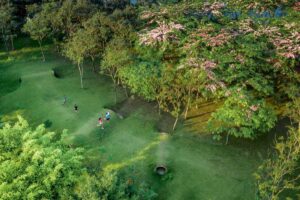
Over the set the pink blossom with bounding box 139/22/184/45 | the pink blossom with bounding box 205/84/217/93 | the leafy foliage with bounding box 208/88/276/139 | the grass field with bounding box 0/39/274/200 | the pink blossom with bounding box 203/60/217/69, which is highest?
the pink blossom with bounding box 139/22/184/45

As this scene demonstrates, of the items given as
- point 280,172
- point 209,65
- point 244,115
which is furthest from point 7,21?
point 280,172

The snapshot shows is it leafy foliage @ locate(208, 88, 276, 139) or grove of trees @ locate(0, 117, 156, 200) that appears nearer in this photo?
grove of trees @ locate(0, 117, 156, 200)

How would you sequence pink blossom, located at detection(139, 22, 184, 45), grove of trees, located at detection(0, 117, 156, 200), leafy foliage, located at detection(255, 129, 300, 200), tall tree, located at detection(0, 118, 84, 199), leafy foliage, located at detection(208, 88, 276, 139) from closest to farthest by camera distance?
grove of trees, located at detection(0, 117, 156, 200), tall tree, located at detection(0, 118, 84, 199), leafy foliage, located at detection(255, 129, 300, 200), leafy foliage, located at detection(208, 88, 276, 139), pink blossom, located at detection(139, 22, 184, 45)

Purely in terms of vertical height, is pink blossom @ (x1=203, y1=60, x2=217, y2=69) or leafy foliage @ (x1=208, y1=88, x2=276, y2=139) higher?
pink blossom @ (x1=203, y1=60, x2=217, y2=69)

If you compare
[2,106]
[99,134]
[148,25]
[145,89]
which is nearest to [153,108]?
[145,89]

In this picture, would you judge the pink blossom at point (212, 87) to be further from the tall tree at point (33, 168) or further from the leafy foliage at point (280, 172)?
the tall tree at point (33, 168)

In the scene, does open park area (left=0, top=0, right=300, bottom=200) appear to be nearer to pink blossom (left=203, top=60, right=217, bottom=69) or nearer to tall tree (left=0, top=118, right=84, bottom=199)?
tall tree (left=0, top=118, right=84, bottom=199)

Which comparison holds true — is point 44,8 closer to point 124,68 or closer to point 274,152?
point 124,68

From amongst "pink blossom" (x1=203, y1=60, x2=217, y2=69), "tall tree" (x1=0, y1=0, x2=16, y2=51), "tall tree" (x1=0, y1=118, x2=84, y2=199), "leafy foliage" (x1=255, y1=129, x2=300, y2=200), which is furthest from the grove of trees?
"tall tree" (x1=0, y1=0, x2=16, y2=51)

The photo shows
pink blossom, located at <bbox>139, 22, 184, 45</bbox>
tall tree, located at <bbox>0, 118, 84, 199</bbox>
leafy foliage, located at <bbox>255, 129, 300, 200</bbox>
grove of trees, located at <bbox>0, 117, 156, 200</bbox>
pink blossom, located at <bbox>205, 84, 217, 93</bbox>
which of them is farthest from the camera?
pink blossom, located at <bbox>139, 22, 184, 45</bbox>
